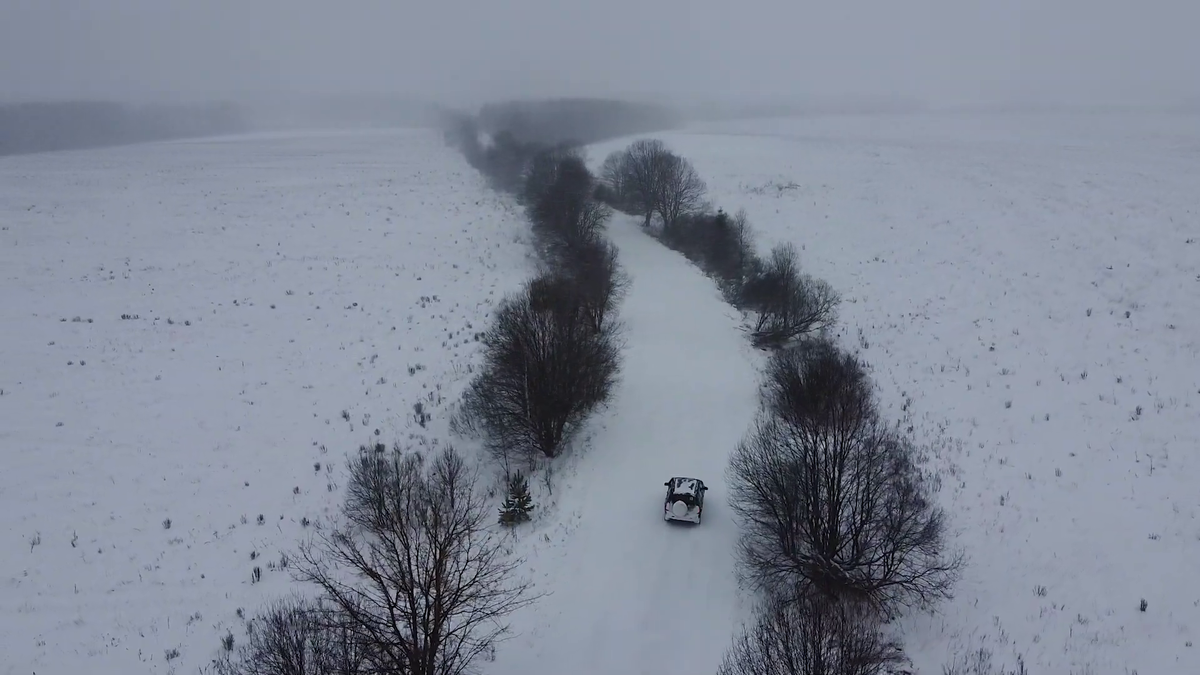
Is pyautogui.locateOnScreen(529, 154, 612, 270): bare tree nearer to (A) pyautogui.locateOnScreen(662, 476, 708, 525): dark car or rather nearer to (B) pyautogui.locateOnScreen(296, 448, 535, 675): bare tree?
(A) pyautogui.locateOnScreen(662, 476, 708, 525): dark car

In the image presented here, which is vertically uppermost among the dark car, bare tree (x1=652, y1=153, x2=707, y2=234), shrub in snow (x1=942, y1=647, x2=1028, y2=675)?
bare tree (x1=652, y1=153, x2=707, y2=234)

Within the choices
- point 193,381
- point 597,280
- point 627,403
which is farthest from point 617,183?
point 193,381

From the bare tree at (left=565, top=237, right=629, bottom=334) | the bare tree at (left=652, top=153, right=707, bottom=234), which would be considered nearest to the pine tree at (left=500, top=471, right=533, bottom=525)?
the bare tree at (left=565, top=237, right=629, bottom=334)

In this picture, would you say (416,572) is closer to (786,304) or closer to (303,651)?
(303,651)

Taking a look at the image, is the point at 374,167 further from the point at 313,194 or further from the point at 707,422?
the point at 707,422

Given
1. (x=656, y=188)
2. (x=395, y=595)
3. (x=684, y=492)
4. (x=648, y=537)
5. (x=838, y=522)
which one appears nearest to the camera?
(x=395, y=595)

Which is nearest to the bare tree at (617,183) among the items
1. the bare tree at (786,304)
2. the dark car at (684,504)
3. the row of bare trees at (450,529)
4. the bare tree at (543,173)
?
the bare tree at (543,173)
